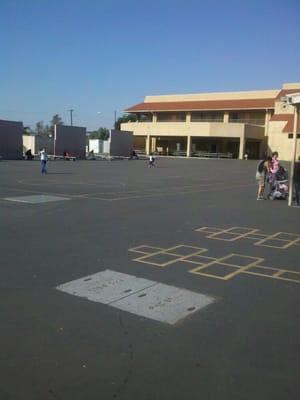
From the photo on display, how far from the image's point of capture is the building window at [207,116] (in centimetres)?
8375

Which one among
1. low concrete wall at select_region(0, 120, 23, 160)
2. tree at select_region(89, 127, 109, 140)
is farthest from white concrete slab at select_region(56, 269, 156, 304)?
tree at select_region(89, 127, 109, 140)

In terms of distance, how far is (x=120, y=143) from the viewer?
223ft

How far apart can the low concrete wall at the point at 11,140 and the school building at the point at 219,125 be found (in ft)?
95.4

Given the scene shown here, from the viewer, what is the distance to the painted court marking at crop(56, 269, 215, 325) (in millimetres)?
5590

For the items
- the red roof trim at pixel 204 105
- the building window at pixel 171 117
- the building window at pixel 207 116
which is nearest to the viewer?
the red roof trim at pixel 204 105

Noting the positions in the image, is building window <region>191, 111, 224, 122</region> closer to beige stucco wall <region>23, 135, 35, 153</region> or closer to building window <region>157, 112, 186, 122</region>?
building window <region>157, 112, 186, 122</region>

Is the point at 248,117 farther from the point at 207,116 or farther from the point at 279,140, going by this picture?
the point at 279,140

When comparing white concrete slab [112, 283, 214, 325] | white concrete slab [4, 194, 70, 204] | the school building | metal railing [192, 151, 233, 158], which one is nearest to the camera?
white concrete slab [112, 283, 214, 325]

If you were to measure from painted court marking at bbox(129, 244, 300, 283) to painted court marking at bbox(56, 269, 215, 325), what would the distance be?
0.97 m

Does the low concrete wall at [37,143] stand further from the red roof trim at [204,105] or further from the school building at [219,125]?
the red roof trim at [204,105]

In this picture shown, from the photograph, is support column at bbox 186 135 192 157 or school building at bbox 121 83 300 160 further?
support column at bbox 186 135 192 157

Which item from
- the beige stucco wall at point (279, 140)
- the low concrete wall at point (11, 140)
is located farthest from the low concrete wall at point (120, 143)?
the beige stucco wall at point (279, 140)

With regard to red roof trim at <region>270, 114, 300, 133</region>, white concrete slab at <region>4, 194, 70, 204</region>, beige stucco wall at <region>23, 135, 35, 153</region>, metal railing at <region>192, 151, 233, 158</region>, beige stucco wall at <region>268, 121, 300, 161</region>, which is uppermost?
red roof trim at <region>270, 114, 300, 133</region>

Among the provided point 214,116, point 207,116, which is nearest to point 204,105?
point 207,116
